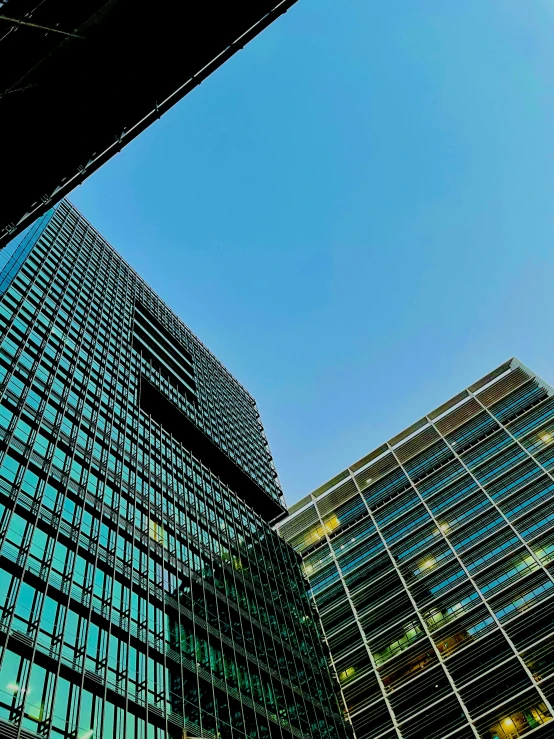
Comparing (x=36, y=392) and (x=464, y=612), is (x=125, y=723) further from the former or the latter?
(x=464, y=612)

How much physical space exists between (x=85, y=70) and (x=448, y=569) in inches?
2344

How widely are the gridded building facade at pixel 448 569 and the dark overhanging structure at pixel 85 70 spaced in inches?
1981

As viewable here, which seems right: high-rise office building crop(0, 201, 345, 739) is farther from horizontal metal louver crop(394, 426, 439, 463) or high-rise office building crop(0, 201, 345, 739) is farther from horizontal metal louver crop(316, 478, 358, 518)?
horizontal metal louver crop(394, 426, 439, 463)

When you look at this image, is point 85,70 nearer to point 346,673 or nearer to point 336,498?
point 346,673

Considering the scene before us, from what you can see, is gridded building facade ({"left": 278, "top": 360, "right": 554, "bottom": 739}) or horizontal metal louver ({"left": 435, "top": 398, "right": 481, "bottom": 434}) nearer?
gridded building facade ({"left": 278, "top": 360, "right": 554, "bottom": 739})

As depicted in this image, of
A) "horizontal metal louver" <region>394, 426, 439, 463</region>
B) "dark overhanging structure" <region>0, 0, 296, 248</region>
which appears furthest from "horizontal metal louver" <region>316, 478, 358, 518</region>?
"dark overhanging structure" <region>0, 0, 296, 248</region>

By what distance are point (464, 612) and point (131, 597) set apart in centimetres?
3407

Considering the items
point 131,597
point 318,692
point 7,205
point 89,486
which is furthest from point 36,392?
point 318,692

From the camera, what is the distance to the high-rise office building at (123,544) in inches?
1304

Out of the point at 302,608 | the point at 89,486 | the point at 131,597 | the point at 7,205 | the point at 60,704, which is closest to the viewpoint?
the point at 7,205

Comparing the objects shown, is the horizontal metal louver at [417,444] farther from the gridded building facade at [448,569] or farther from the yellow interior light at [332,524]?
the yellow interior light at [332,524]

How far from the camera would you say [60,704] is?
30094mm

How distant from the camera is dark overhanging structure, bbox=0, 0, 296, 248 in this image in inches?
679

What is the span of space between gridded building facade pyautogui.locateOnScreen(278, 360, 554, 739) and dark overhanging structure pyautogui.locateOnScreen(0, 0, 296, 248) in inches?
1981
